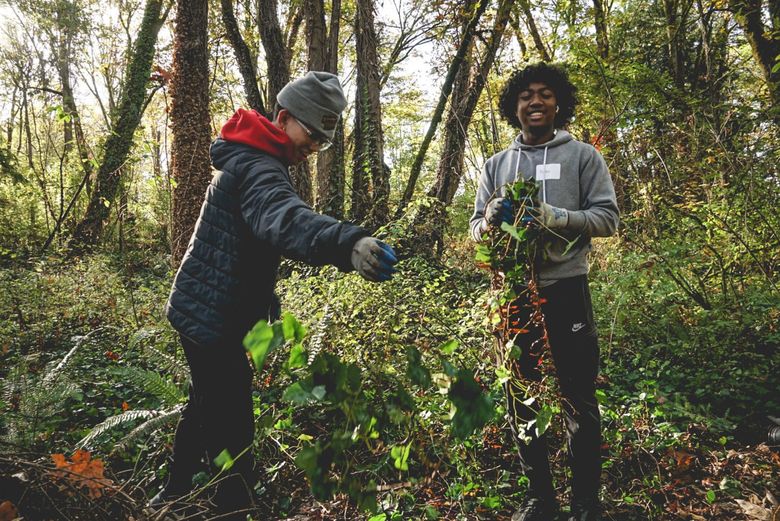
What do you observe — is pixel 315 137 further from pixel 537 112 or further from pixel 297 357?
pixel 297 357

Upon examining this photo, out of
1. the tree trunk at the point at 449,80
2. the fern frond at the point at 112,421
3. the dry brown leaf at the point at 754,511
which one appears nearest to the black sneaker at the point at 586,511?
the dry brown leaf at the point at 754,511

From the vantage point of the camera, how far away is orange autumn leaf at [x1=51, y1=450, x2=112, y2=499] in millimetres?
1715

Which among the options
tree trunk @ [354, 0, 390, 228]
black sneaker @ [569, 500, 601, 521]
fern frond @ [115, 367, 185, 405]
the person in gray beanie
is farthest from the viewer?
tree trunk @ [354, 0, 390, 228]

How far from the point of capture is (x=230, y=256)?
204 cm

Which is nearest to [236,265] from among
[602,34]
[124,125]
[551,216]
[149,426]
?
[551,216]

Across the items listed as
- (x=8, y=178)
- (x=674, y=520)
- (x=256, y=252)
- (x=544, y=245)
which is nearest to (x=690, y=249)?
(x=674, y=520)

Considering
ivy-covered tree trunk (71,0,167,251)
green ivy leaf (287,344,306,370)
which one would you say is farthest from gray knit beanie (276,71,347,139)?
ivy-covered tree trunk (71,0,167,251)

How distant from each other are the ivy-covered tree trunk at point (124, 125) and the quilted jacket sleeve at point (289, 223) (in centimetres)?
981

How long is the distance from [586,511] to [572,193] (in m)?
1.72

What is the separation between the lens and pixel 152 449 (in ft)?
10.3

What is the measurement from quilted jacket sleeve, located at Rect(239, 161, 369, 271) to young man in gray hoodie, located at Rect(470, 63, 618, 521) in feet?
3.26

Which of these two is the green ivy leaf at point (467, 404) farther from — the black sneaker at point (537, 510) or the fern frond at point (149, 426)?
the fern frond at point (149, 426)

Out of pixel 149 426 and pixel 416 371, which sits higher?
pixel 416 371

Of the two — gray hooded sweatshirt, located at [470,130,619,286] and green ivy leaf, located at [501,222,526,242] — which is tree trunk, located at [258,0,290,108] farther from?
Answer: green ivy leaf, located at [501,222,526,242]
